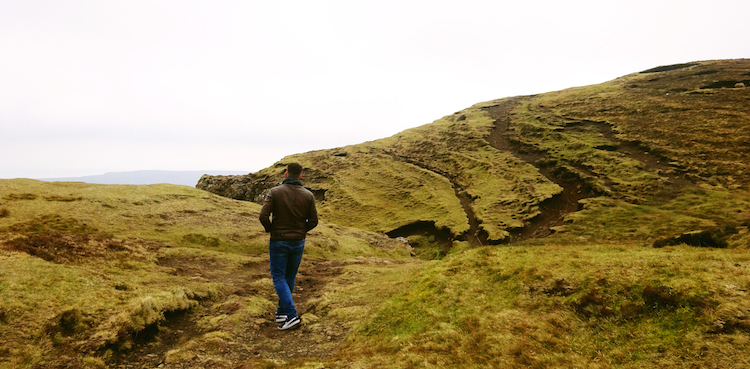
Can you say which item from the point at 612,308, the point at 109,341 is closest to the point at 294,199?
the point at 109,341

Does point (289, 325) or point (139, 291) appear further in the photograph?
point (139, 291)

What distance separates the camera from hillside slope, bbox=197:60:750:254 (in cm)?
3750

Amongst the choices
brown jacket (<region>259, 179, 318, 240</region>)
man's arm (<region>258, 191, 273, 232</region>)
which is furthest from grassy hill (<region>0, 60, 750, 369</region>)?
man's arm (<region>258, 191, 273, 232</region>)

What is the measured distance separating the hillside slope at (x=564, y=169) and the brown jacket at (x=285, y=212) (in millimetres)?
27992

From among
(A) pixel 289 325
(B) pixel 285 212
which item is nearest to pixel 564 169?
(B) pixel 285 212

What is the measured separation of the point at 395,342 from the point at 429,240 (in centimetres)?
4001

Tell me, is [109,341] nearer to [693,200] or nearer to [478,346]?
[478,346]

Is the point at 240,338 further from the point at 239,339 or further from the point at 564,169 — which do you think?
the point at 564,169

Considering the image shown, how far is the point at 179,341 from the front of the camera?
10.9 metres

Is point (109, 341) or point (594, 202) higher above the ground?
point (109, 341)

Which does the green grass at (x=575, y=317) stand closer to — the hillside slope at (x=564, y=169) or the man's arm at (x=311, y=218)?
the man's arm at (x=311, y=218)

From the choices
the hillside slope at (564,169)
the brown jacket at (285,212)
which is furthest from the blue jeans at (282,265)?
the hillside slope at (564,169)

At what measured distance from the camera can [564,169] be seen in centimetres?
5234

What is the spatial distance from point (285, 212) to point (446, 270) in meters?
7.05
